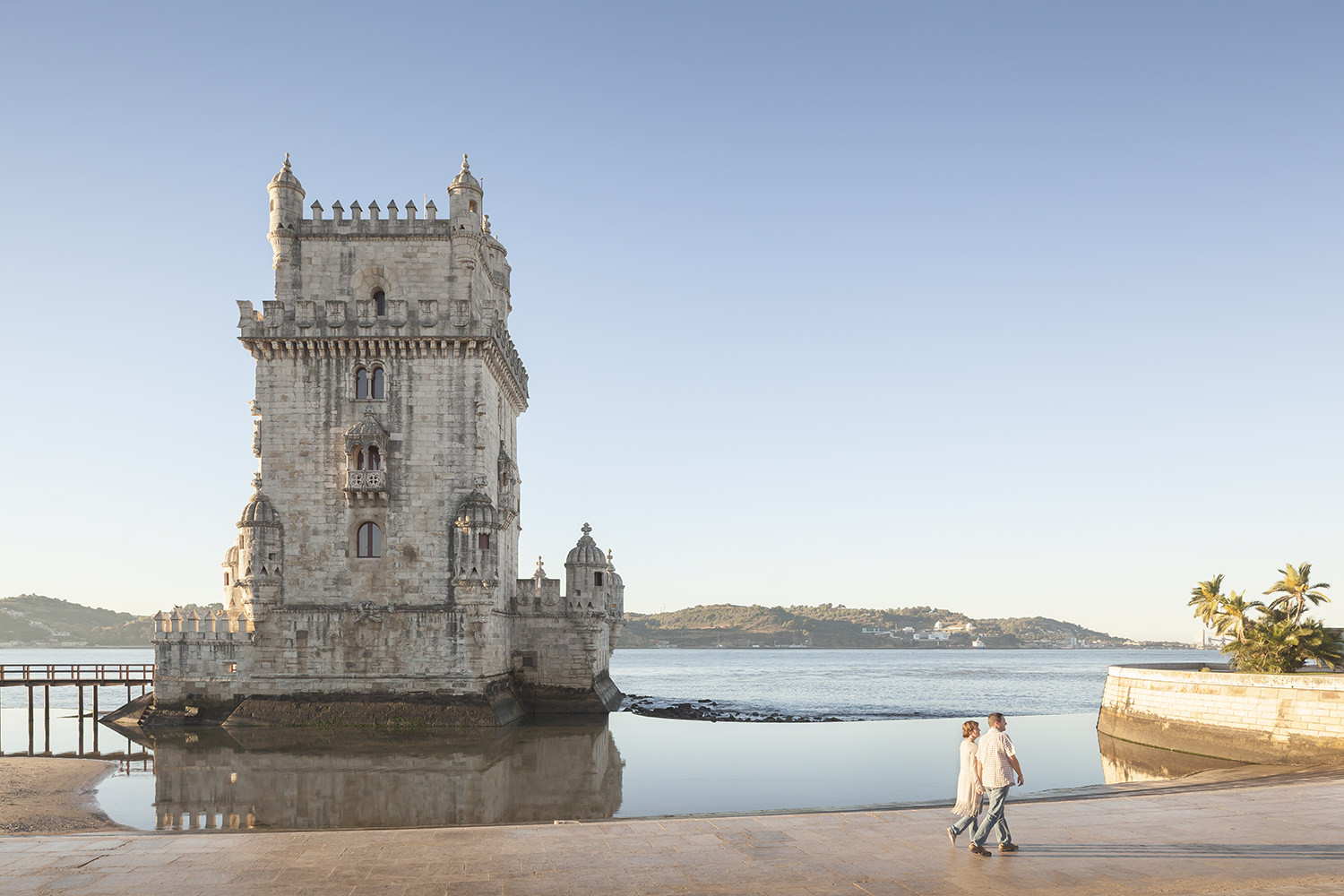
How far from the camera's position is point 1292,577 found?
3816cm

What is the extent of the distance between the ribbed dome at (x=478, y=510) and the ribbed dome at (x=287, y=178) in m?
15.3

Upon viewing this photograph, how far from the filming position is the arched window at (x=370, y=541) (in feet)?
135

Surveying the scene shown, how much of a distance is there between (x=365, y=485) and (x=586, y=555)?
1146 centimetres

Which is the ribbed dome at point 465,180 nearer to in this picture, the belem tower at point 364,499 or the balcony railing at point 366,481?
the belem tower at point 364,499

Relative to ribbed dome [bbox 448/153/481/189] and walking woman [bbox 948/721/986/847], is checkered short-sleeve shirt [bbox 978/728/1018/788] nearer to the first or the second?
walking woman [bbox 948/721/986/847]

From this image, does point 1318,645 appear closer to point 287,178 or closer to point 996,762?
point 996,762

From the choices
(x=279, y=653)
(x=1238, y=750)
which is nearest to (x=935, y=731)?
(x=1238, y=750)

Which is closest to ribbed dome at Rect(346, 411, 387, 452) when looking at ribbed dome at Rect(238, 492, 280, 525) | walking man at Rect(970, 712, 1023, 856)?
ribbed dome at Rect(238, 492, 280, 525)

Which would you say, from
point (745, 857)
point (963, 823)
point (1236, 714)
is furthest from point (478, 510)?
point (963, 823)

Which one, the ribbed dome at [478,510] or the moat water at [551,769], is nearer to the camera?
the moat water at [551,769]

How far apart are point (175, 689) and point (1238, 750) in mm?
38745

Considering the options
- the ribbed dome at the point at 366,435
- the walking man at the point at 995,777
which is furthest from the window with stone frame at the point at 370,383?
the walking man at the point at 995,777

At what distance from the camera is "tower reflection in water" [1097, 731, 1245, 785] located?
31047 millimetres

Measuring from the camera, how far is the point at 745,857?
13.6 m
